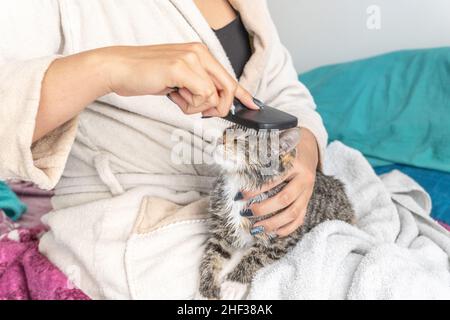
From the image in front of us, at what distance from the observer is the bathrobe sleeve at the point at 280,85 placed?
1110mm

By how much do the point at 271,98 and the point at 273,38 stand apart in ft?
0.49

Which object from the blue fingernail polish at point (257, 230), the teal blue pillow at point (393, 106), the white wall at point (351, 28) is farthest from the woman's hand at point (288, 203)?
the white wall at point (351, 28)

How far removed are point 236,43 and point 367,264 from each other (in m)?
0.58

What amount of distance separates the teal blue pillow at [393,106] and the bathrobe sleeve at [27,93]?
1262 mm

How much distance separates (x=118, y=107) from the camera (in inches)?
36.7

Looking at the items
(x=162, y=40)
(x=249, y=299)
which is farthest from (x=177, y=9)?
(x=249, y=299)

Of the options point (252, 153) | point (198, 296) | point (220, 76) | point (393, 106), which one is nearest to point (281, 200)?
point (252, 153)

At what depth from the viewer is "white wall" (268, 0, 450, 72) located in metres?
2.06

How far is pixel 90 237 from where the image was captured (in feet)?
2.87

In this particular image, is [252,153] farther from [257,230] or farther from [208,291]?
[208,291]

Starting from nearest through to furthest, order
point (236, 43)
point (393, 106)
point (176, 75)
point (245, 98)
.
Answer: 1. point (176, 75)
2. point (245, 98)
3. point (236, 43)
4. point (393, 106)

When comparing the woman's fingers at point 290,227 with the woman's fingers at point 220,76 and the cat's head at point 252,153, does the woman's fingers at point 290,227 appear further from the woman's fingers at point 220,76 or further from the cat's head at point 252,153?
the woman's fingers at point 220,76

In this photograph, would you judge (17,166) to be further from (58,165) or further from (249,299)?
(249,299)

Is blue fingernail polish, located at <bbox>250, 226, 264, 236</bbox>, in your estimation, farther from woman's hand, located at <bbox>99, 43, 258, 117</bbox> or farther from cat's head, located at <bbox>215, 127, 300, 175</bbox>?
woman's hand, located at <bbox>99, 43, 258, 117</bbox>
